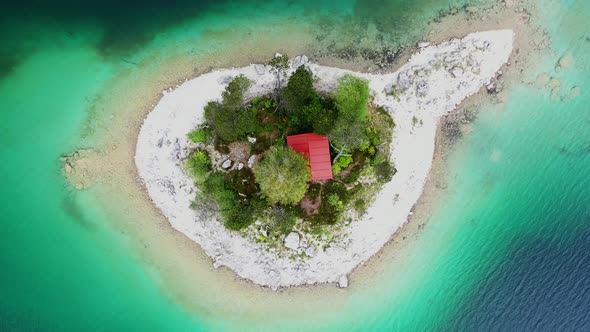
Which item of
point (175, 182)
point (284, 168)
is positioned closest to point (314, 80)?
point (284, 168)

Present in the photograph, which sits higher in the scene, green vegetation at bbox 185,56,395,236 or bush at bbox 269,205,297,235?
green vegetation at bbox 185,56,395,236

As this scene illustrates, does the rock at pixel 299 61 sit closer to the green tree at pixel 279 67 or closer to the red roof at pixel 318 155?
the green tree at pixel 279 67

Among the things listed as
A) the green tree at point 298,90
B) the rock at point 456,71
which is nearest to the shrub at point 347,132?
the green tree at point 298,90

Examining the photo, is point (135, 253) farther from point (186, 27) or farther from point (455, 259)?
point (455, 259)

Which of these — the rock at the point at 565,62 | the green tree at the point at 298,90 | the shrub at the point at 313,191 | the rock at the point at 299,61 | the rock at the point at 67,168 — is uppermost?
the rock at the point at 565,62

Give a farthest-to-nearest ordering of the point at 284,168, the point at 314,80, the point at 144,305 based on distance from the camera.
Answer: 1. the point at 144,305
2. the point at 314,80
3. the point at 284,168

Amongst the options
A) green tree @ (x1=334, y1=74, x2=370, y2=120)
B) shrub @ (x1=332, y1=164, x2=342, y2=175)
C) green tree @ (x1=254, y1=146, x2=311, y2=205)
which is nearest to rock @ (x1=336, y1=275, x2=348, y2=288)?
shrub @ (x1=332, y1=164, x2=342, y2=175)

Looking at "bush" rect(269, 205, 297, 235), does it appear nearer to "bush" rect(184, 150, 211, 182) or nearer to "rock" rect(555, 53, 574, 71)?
"bush" rect(184, 150, 211, 182)
